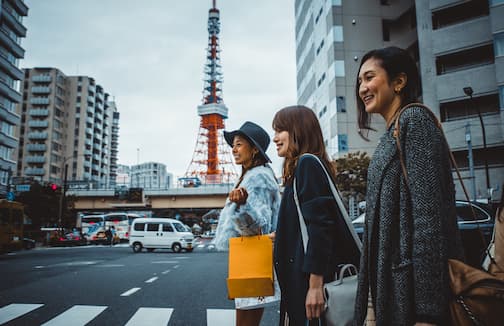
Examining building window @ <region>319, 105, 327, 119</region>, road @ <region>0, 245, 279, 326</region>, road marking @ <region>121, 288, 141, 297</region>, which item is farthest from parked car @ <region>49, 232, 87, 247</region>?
road marking @ <region>121, 288, 141, 297</region>

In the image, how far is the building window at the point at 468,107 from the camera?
23.6 meters

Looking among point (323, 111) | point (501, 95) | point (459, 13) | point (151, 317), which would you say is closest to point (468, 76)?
point (501, 95)

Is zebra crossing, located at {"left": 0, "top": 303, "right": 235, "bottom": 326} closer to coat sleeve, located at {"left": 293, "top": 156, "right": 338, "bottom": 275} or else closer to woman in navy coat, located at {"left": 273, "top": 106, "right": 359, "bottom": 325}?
woman in navy coat, located at {"left": 273, "top": 106, "right": 359, "bottom": 325}

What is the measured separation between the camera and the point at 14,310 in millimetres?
5008

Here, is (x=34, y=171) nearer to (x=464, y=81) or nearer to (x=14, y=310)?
(x=464, y=81)

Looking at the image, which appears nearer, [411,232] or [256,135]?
[411,232]

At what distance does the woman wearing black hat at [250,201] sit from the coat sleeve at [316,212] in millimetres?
433

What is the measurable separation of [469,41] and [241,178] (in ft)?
86.2

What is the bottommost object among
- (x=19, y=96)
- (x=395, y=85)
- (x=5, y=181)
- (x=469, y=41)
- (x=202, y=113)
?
(x=395, y=85)

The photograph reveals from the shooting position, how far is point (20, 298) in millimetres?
6012

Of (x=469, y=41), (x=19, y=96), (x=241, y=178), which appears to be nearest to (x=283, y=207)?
(x=241, y=178)

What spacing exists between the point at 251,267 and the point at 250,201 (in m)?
0.36

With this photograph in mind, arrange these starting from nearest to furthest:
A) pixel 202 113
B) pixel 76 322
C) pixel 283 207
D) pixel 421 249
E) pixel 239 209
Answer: pixel 421 249 → pixel 283 207 → pixel 239 209 → pixel 76 322 → pixel 202 113

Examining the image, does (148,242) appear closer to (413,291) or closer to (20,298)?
(20,298)
